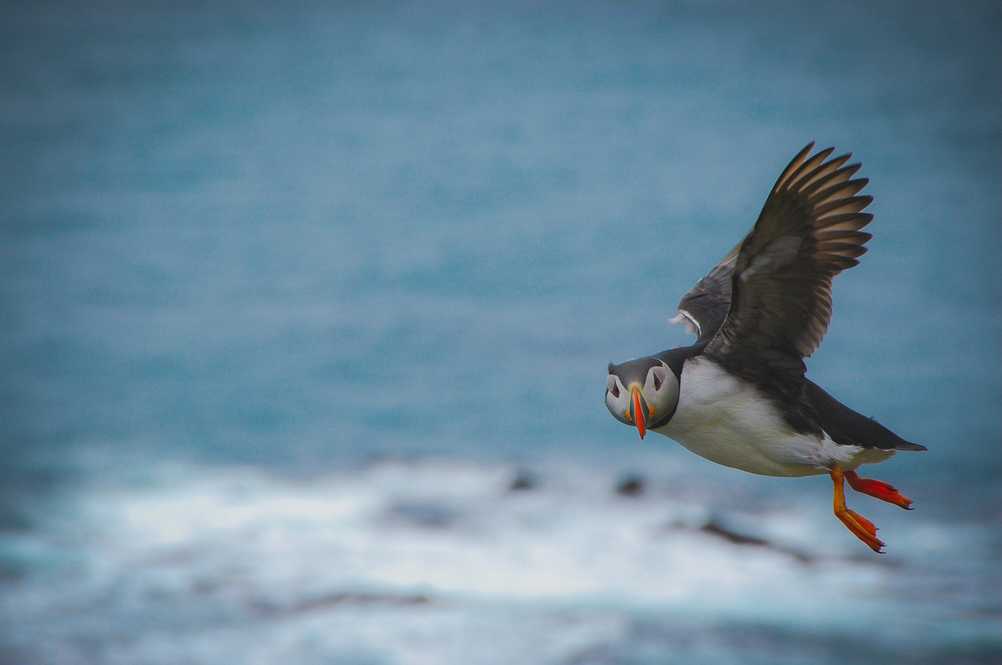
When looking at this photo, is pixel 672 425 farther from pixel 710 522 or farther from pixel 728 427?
pixel 710 522

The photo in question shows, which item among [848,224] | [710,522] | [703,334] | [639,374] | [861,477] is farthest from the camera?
[710,522]

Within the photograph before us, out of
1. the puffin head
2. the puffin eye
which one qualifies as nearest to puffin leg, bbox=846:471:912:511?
the puffin head

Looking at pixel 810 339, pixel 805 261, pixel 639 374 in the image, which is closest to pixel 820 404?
pixel 810 339

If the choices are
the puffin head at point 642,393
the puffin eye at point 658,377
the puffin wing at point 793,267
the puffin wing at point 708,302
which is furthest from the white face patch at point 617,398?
the puffin wing at point 708,302

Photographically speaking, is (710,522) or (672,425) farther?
(710,522)

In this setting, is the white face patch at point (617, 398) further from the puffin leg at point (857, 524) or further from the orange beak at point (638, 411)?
the puffin leg at point (857, 524)

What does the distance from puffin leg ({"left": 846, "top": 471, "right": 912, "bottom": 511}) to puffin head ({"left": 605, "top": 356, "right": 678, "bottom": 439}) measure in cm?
122

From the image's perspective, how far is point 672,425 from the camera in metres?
6.01

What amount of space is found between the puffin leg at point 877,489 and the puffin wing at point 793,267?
2.07 feet

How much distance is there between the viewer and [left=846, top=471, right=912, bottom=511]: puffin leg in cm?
634

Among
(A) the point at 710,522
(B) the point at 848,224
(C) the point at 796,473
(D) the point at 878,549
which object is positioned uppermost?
(A) the point at 710,522

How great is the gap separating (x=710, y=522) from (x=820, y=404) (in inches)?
349

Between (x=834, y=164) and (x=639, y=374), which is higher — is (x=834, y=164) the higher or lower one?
the higher one

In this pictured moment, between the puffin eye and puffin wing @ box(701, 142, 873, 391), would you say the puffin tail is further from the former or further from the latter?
the puffin eye
